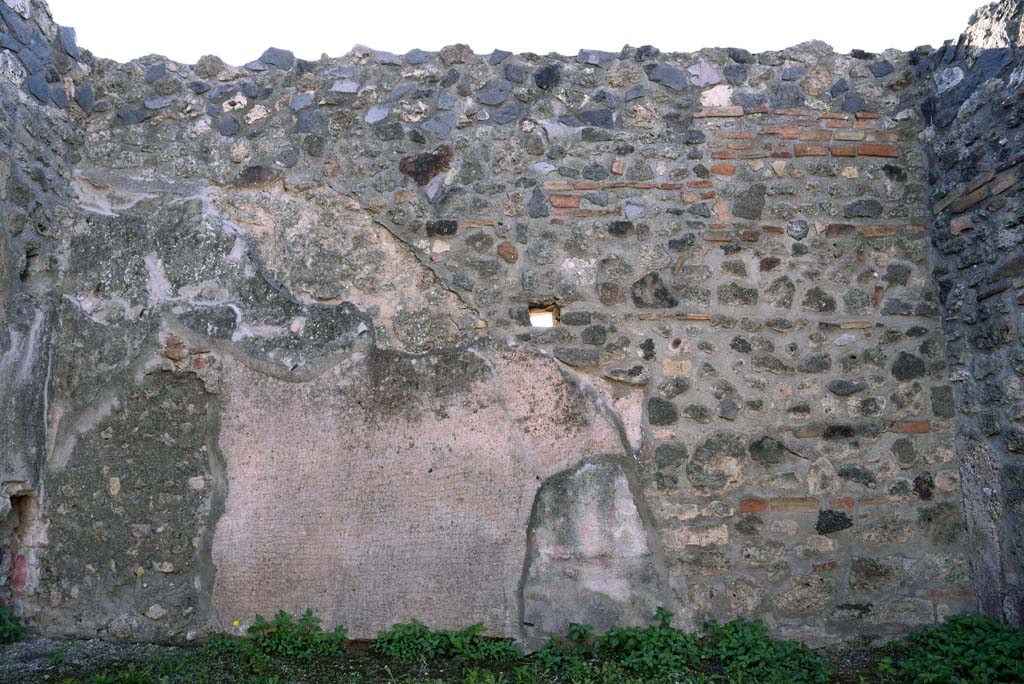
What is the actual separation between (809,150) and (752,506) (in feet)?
5.56

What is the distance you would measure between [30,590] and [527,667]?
2177 mm

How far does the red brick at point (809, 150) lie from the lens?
403cm

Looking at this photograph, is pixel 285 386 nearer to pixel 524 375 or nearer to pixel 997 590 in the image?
pixel 524 375

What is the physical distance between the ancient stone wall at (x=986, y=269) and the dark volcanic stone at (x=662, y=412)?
4.21ft

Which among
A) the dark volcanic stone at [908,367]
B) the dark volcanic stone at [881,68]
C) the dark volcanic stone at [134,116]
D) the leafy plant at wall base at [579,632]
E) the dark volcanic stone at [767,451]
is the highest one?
the dark volcanic stone at [881,68]

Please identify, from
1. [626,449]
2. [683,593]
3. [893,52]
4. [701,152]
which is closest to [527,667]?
[683,593]

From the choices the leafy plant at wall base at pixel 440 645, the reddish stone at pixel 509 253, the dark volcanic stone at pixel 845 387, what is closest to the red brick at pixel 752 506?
the dark volcanic stone at pixel 845 387

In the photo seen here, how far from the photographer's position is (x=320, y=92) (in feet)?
13.5

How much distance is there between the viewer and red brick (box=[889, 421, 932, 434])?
385cm

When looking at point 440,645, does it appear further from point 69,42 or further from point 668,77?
point 69,42

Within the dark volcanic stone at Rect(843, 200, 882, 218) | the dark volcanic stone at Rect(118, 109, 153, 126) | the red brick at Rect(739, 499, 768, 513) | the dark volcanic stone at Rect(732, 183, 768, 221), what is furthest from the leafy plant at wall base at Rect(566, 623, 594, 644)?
the dark volcanic stone at Rect(118, 109, 153, 126)

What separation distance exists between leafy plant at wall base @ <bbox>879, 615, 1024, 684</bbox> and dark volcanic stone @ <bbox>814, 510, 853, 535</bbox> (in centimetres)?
54

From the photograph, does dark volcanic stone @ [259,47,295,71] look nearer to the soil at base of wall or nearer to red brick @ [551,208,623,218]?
red brick @ [551,208,623,218]

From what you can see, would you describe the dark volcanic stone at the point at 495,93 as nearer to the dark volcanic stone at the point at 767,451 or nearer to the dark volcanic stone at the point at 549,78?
the dark volcanic stone at the point at 549,78
